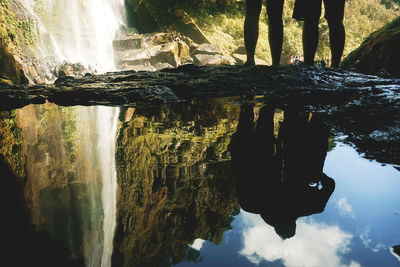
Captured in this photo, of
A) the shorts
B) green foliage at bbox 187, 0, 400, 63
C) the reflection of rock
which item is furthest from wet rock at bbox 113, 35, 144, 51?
the reflection of rock

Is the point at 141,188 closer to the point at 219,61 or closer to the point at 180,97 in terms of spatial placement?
the point at 180,97

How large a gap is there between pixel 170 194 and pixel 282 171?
0.36 meters

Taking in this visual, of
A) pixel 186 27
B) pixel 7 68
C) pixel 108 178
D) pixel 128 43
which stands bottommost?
pixel 108 178

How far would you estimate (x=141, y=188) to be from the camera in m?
0.67

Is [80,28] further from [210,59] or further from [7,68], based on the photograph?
[7,68]

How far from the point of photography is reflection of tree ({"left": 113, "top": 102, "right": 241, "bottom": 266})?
0.45 metres

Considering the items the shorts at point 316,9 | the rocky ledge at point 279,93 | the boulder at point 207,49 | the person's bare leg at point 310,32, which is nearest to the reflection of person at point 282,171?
the rocky ledge at point 279,93

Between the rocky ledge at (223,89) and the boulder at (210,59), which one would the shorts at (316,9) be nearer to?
the rocky ledge at (223,89)

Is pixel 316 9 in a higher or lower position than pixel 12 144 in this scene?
higher

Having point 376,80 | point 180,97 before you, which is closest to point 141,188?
point 180,97

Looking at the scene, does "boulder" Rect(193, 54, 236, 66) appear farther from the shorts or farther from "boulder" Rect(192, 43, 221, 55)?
the shorts

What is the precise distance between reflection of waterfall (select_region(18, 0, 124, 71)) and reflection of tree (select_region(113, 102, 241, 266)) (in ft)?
36.2

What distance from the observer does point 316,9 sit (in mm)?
2828

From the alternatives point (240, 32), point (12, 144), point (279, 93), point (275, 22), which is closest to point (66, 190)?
point (12, 144)
